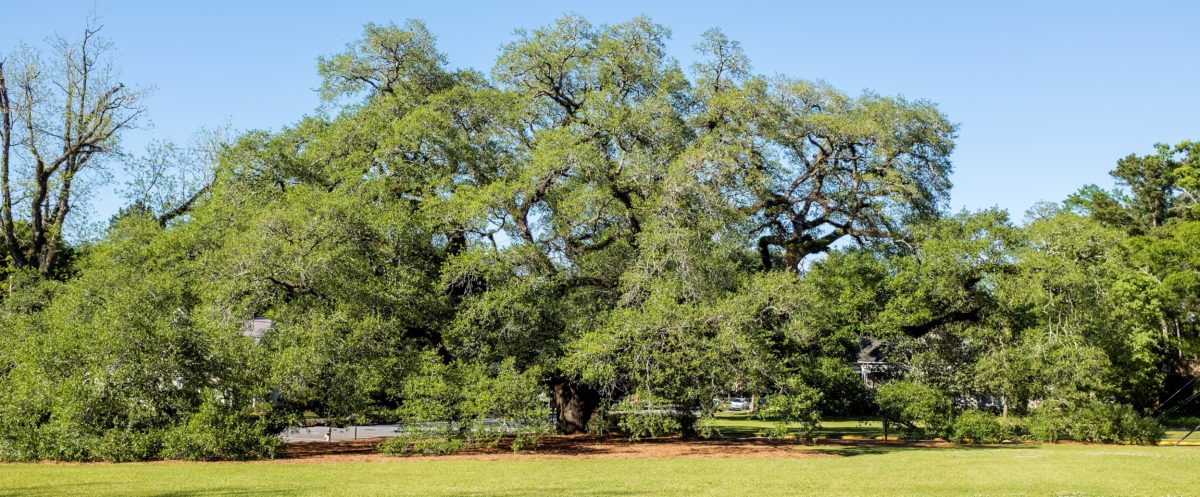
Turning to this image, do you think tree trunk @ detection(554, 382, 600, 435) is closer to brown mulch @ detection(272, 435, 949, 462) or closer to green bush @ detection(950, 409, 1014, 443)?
brown mulch @ detection(272, 435, 949, 462)

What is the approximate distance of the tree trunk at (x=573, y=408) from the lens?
29.1m

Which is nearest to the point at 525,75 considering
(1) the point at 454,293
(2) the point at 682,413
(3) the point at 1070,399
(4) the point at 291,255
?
(1) the point at 454,293

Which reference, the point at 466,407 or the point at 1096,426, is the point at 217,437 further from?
the point at 1096,426

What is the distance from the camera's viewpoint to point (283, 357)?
20359 millimetres

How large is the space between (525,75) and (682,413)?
12.3m

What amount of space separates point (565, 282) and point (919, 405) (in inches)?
461

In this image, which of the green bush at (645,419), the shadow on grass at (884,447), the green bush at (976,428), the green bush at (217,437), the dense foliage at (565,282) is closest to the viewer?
the green bush at (217,437)

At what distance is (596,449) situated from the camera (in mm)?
23438

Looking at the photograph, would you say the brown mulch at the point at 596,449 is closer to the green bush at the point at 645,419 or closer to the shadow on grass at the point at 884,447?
the shadow on grass at the point at 884,447

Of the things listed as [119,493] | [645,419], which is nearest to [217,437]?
[119,493]

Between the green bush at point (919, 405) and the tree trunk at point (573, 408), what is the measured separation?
9601 millimetres

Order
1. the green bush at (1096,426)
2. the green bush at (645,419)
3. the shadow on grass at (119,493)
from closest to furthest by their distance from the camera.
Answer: the shadow on grass at (119,493), the green bush at (645,419), the green bush at (1096,426)

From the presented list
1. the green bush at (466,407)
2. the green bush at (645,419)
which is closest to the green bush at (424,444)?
the green bush at (466,407)

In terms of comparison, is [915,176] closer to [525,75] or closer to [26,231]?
[525,75]
